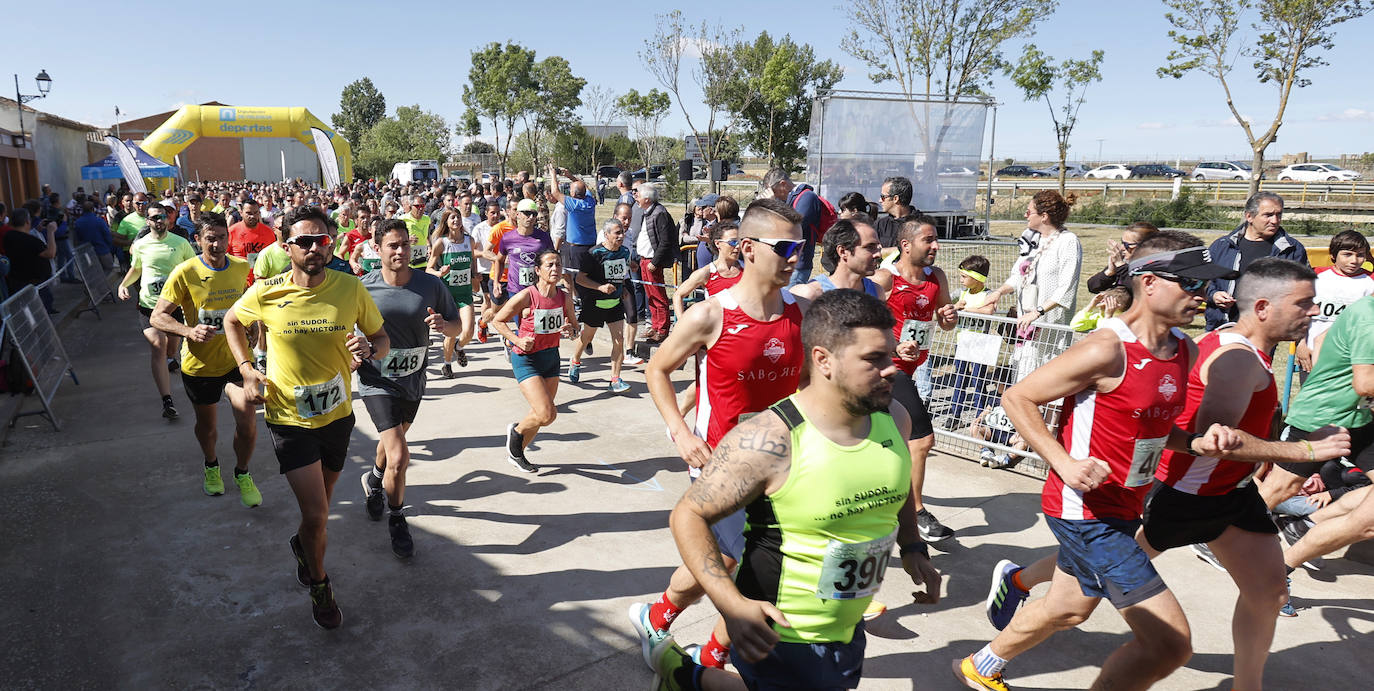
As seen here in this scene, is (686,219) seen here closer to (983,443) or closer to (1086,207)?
(983,443)

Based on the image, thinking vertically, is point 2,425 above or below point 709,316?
below

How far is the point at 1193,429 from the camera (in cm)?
332

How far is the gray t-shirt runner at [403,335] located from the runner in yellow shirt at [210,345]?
1162 millimetres

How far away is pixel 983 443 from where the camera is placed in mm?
6617

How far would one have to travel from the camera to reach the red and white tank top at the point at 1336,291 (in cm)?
623

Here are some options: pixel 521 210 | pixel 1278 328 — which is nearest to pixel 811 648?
pixel 1278 328

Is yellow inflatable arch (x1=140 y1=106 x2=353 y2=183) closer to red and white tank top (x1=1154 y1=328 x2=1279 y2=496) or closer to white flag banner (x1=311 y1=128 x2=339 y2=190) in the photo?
white flag banner (x1=311 y1=128 x2=339 y2=190)

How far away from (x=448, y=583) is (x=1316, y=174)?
158 feet

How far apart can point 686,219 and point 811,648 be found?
11.2 metres

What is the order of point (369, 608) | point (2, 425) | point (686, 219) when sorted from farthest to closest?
1. point (686, 219)
2. point (2, 425)
3. point (369, 608)

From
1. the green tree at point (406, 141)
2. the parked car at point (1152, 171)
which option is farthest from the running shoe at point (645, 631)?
the green tree at point (406, 141)

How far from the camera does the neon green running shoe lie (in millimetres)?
5602

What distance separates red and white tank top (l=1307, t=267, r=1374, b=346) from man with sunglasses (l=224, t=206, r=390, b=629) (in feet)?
22.2

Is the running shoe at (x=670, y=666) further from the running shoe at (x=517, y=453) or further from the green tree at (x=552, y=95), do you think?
the green tree at (x=552, y=95)
